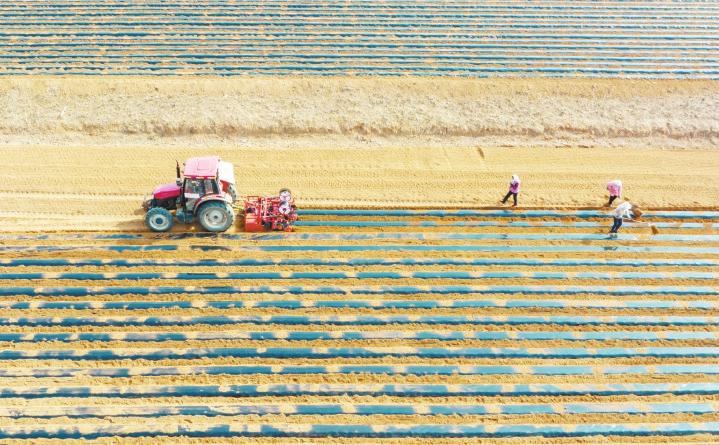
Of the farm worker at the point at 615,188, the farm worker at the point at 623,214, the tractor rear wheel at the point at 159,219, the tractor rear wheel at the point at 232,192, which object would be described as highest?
the farm worker at the point at 615,188

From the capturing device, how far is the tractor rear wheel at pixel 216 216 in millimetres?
11328

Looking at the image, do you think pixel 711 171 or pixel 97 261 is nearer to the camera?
pixel 97 261

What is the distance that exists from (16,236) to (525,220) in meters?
11.6

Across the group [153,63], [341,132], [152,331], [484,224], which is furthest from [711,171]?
[153,63]

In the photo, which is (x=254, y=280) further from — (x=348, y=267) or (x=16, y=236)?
(x=16, y=236)

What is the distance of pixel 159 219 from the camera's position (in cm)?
1159

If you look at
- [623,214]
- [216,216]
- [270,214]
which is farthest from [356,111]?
[623,214]

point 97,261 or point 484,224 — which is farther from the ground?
point 484,224

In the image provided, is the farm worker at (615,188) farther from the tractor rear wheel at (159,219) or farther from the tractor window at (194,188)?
the tractor rear wheel at (159,219)

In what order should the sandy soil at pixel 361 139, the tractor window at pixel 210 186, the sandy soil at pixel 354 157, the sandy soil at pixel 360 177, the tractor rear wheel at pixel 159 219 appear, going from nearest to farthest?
the sandy soil at pixel 354 157 < the tractor window at pixel 210 186 < the tractor rear wheel at pixel 159 219 < the sandy soil at pixel 360 177 < the sandy soil at pixel 361 139

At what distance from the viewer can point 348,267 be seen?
37.1 feet

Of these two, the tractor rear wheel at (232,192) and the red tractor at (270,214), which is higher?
the tractor rear wheel at (232,192)

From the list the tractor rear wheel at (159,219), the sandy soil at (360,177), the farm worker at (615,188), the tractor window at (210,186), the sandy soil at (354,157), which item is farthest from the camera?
the sandy soil at (360,177)

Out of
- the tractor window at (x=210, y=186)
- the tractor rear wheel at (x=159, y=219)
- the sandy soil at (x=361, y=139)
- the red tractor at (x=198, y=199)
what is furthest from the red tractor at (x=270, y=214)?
the tractor rear wheel at (x=159, y=219)
